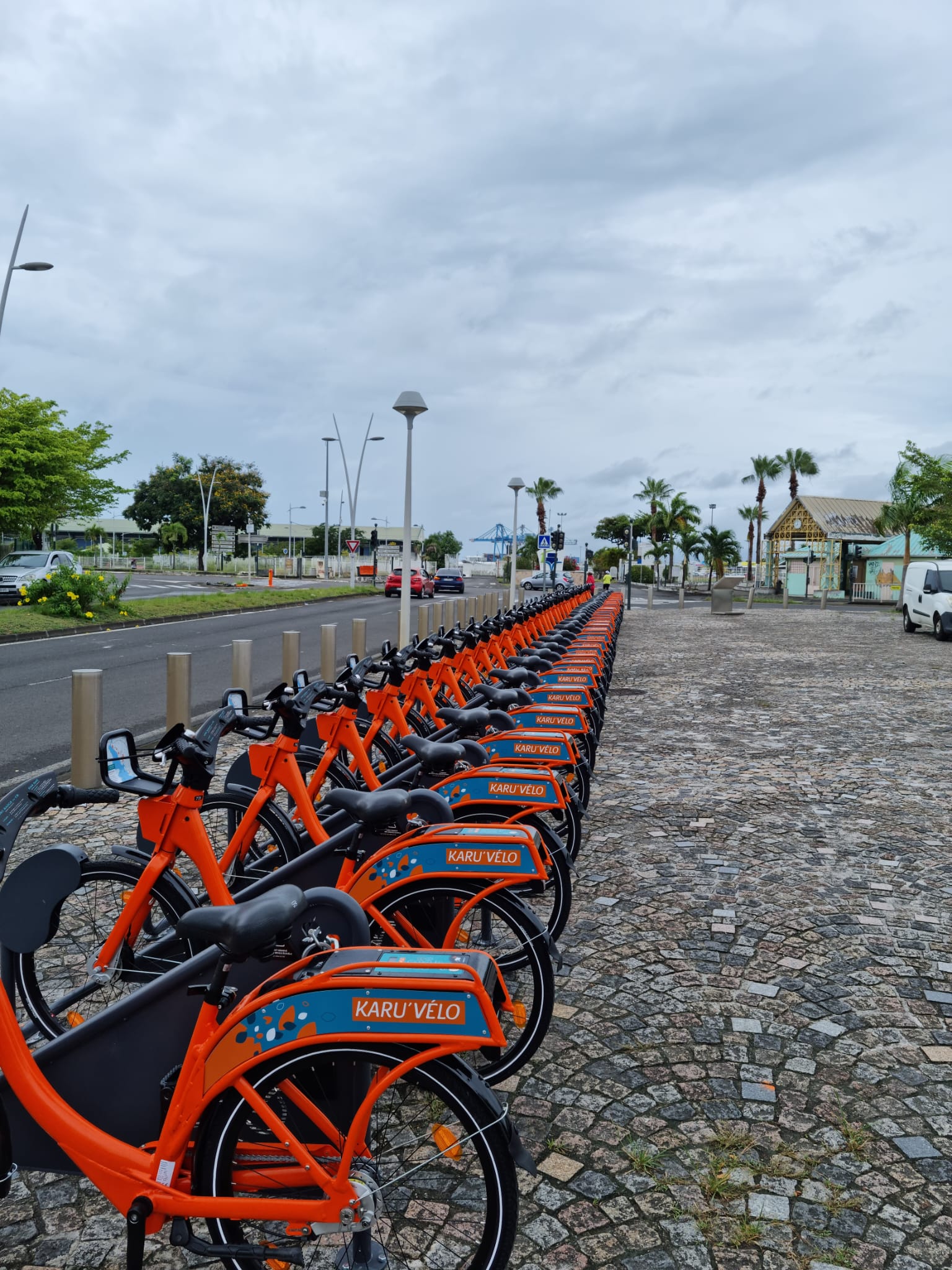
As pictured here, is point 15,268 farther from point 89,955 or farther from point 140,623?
point 89,955

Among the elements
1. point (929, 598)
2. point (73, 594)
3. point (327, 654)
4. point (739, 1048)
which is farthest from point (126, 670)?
point (929, 598)

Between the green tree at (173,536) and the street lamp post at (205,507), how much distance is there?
1545 mm

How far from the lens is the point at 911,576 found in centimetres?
2627

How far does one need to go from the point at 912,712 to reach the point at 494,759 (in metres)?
7.94

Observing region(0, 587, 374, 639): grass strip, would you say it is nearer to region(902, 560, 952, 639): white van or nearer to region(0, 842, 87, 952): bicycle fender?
region(0, 842, 87, 952): bicycle fender

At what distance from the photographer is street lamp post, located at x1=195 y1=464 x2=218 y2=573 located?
66.4m

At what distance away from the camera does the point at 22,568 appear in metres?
28.5

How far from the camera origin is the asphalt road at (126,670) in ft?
30.3

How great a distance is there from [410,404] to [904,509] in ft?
121

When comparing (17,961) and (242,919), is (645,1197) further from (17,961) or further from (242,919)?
(17,961)

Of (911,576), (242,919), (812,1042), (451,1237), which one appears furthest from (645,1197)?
(911,576)

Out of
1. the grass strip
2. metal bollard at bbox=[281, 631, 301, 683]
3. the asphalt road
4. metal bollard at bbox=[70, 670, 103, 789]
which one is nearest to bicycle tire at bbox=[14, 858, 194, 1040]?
metal bollard at bbox=[70, 670, 103, 789]

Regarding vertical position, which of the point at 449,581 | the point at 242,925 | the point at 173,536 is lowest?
the point at 449,581

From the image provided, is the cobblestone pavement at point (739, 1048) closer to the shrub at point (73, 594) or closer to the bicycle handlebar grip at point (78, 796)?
the bicycle handlebar grip at point (78, 796)
